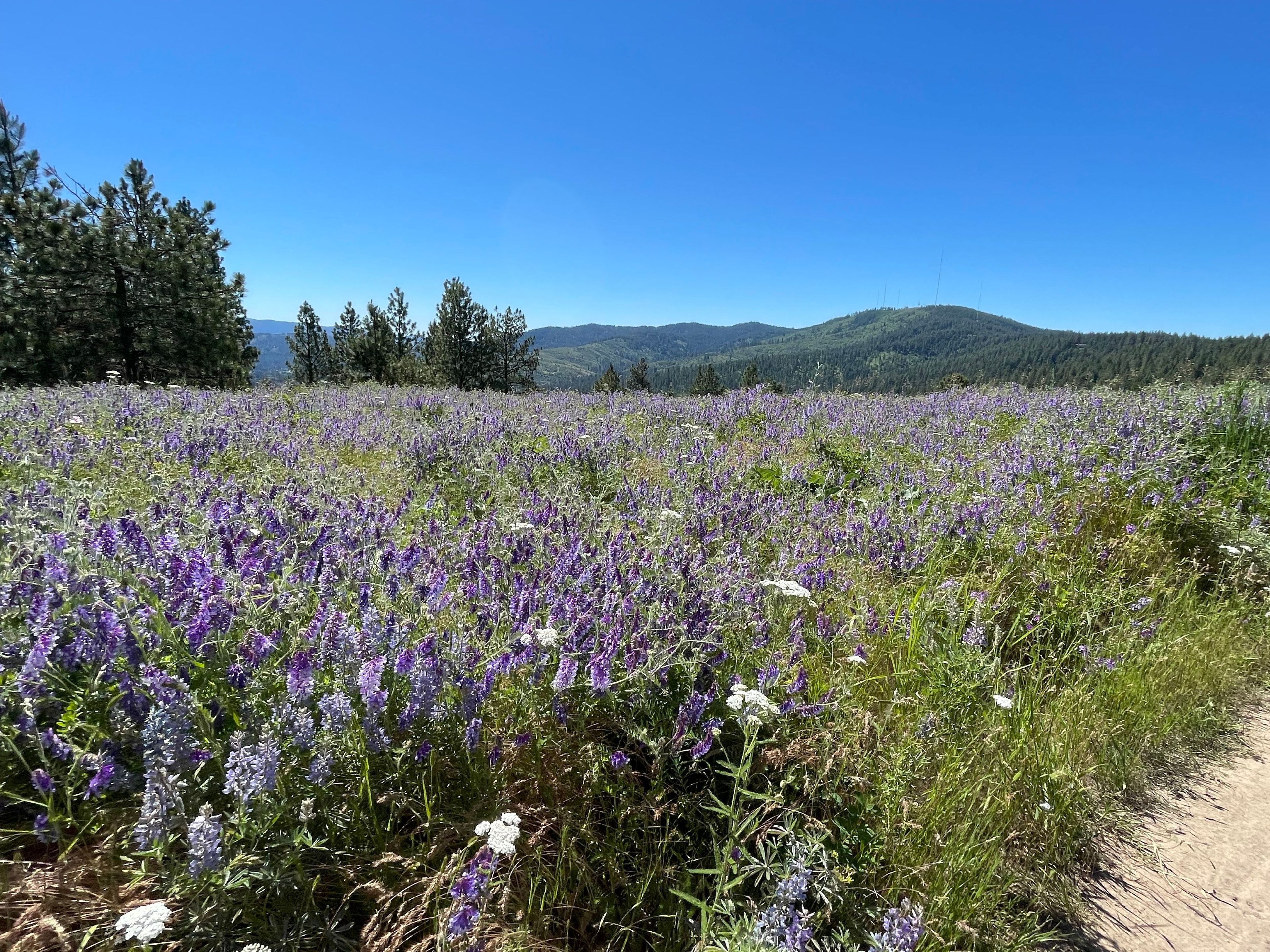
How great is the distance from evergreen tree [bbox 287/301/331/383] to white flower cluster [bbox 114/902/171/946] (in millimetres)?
79209

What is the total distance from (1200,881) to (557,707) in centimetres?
302

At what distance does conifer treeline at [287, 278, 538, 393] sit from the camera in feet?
157

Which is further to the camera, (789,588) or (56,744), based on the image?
(789,588)

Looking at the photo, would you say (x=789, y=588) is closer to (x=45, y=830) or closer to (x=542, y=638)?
(x=542, y=638)

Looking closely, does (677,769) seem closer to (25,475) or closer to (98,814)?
(98,814)

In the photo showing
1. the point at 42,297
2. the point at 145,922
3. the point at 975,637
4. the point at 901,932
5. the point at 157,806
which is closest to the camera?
the point at 145,922

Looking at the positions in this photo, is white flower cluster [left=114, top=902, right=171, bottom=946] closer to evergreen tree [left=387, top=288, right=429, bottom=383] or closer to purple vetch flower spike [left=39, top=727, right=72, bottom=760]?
purple vetch flower spike [left=39, top=727, right=72, bottom=760]

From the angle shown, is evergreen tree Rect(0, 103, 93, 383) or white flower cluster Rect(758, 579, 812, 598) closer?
white flower cluster Rect(758, 579, 812, 598)

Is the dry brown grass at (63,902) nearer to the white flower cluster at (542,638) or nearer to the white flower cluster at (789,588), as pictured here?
the white flower cluster at (542,638)

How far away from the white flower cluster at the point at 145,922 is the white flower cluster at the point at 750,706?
4.72 ft

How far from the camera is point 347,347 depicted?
61.1 meters

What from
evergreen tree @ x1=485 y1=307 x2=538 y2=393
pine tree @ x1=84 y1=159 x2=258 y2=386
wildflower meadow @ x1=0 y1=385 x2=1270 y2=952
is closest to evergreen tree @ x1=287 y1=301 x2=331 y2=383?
evergreen tree @ x1=485 y1=307 x2=538 y2=393

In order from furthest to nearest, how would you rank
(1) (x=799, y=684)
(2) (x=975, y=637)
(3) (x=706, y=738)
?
1. (2) (x=975, y=637)
2. (1) (x=799, y=684)
3. (3) (x=706, y=738)

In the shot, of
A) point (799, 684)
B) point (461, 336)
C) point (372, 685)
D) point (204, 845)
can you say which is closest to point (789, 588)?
point (799, 684)
